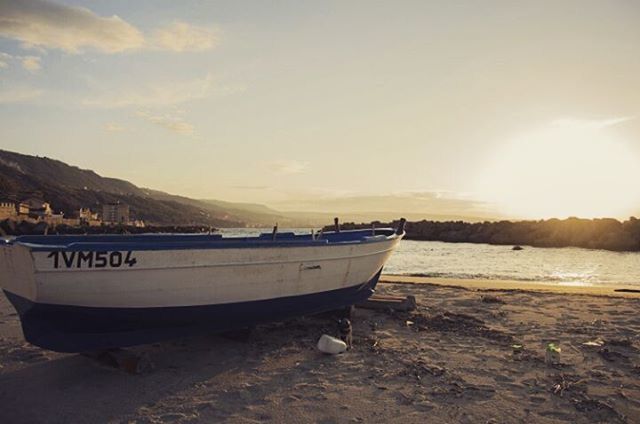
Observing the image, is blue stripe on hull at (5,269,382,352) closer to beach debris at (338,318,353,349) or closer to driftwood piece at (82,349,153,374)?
driftwood piece at (82,349,153,374)

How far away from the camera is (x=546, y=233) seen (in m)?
47.5

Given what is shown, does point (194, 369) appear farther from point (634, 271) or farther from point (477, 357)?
point (634, 271)

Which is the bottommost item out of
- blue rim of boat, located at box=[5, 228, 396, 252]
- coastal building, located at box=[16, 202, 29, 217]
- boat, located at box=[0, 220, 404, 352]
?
coastal building, located at box=[16, 202, 29, 217]

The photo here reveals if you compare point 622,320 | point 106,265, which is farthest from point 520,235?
point 106,265

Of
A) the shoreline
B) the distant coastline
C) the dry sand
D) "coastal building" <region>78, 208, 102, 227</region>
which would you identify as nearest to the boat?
the dry sand

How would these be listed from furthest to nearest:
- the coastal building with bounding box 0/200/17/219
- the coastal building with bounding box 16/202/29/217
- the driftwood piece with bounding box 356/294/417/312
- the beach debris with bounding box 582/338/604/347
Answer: the coastal building with bounding box 16/202/29/217, the coastal building with bounding box 0/200/17/219, the driftwood piece with bounding box 356/294/417/312, the beach debris with bounding box 582/338/604/347

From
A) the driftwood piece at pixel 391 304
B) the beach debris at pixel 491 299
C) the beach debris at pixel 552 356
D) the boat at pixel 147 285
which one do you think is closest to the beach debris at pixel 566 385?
the beach debris at pixel 552 356

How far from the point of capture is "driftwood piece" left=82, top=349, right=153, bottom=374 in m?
5.61

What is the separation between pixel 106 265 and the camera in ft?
16.8

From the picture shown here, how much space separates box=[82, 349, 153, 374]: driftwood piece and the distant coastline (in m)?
36.9

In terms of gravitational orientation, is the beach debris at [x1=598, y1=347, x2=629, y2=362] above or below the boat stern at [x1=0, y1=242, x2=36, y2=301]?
below

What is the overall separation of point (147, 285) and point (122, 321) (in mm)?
557

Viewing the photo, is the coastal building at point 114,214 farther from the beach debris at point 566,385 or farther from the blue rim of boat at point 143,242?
the beach debris at point 566,385

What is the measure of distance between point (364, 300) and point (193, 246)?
180 inches
